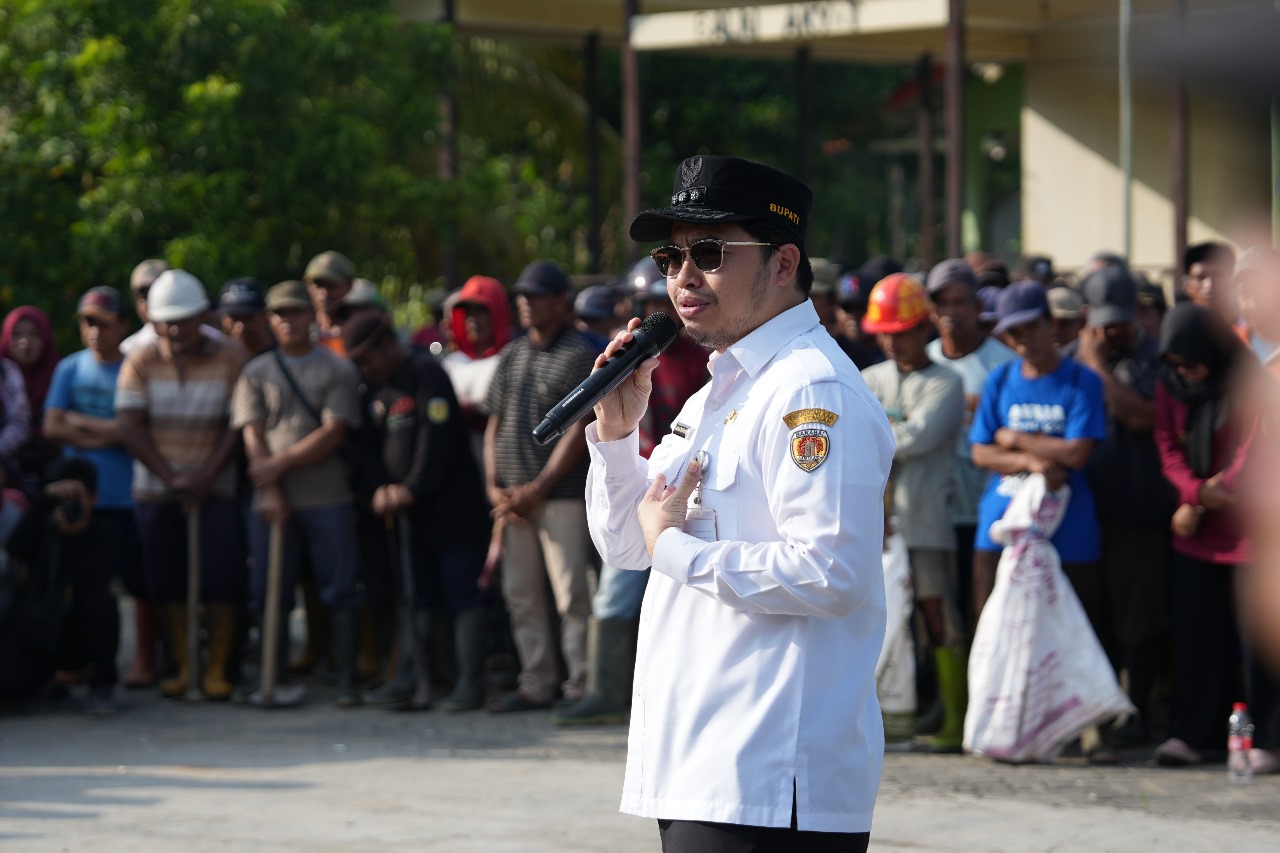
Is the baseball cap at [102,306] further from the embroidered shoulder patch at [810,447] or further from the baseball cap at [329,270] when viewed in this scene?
the embroidered shoulder patch at [810,447]

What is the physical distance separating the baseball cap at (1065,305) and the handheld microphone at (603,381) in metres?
5.52

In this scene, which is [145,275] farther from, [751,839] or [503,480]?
[751,839]

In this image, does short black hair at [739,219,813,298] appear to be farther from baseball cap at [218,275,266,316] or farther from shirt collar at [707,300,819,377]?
baseball cap at [218,275,266,316]

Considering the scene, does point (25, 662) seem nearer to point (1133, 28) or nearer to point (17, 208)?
point (17, 208)

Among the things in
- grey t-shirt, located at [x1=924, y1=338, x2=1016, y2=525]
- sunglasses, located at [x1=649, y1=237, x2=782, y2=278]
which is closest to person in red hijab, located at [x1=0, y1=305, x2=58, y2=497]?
grey t-shirt, located at [x1=924, y1=338, x2=1016, y2=525]

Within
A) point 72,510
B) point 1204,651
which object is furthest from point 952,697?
point 72,510

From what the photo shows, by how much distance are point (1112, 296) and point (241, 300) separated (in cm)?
475

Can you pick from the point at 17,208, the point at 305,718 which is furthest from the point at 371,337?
the point at 17,208

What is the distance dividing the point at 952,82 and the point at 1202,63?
16049 millimetres

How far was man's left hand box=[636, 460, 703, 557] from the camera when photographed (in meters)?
3.19

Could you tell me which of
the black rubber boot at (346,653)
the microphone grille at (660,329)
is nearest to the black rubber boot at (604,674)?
the black rubber boot at (346,653)

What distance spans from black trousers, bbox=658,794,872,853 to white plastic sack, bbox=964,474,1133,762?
178 inches

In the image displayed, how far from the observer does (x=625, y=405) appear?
135 inches

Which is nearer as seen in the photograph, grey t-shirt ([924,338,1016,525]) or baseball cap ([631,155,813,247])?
baseball cap ([631,155,813,247])
